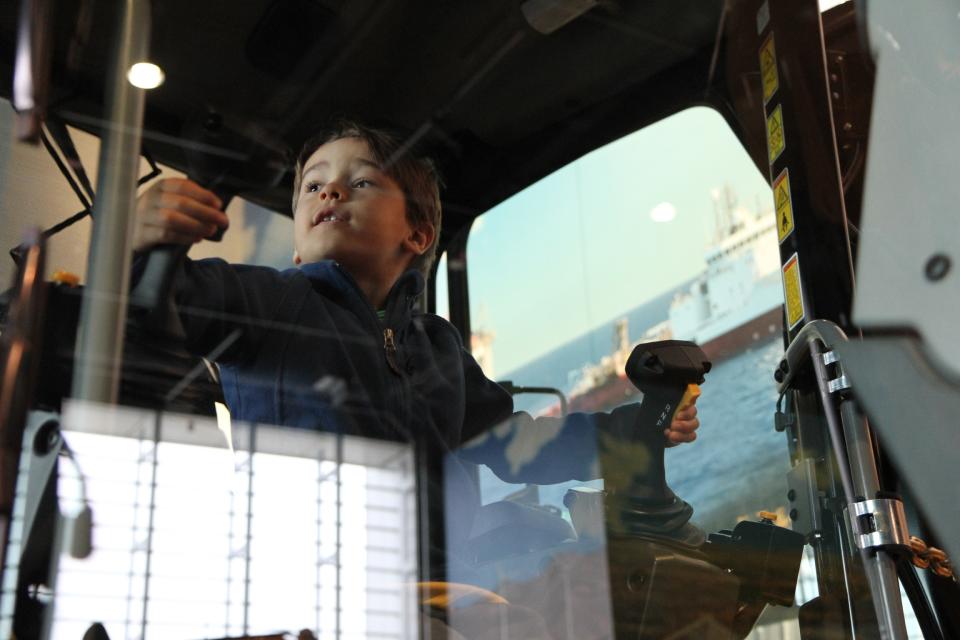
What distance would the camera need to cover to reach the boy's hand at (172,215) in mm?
1012

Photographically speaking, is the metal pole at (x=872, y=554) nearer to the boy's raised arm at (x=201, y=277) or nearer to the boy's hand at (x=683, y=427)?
the boy's hand at (x=683, y=427)

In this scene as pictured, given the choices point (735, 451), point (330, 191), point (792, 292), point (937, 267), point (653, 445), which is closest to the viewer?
point (937, 267)

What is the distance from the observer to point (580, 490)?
142 cm

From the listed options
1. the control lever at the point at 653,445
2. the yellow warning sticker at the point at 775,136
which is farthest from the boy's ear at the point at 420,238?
the yellow warning sticker at the point at 775,136

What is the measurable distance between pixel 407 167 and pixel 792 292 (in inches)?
30.2

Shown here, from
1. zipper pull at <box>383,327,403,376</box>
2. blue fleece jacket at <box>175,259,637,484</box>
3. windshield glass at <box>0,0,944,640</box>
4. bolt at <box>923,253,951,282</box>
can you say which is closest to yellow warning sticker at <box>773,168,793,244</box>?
windshield glass at <box>0,0,944,640</box>

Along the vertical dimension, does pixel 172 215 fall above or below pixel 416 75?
below

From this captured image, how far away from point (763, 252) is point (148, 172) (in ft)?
3.52

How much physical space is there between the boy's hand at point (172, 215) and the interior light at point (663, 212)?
2.62ft

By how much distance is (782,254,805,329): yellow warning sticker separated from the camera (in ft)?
5.73

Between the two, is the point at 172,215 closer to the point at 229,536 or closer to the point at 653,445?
the point at 229,536

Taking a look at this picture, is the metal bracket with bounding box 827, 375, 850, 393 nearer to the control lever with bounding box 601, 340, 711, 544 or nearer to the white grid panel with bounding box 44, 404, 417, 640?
the control lever with bounding box 601, 340, 711, 544

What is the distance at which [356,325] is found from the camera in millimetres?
1267

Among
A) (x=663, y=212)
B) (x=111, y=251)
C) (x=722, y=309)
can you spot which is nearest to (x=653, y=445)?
(x=722, y=309)
